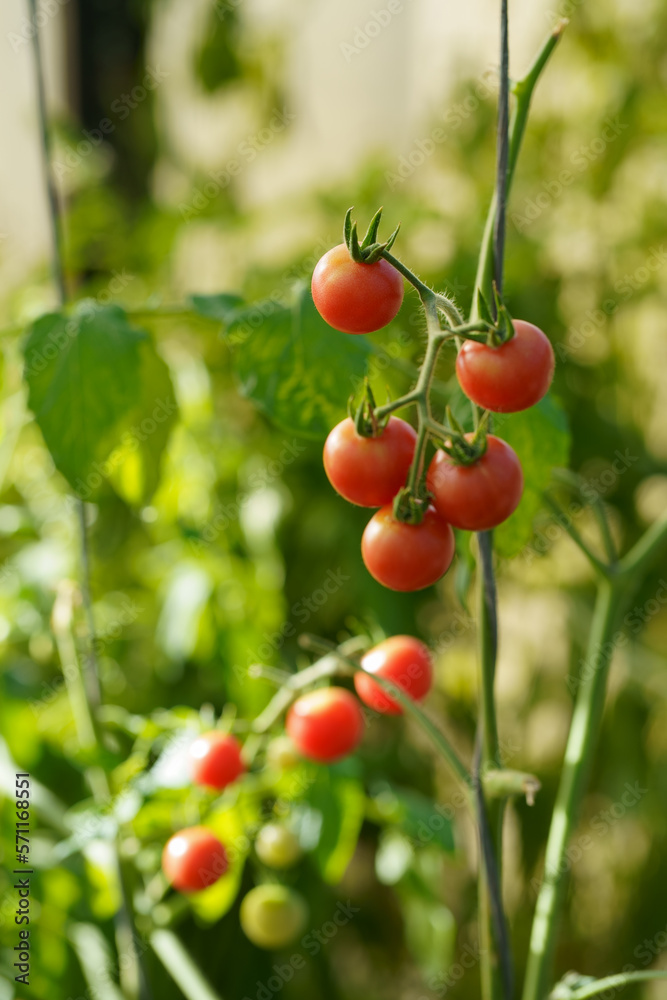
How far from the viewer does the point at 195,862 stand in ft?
1.48

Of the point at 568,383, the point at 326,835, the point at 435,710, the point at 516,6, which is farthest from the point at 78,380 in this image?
the point at 516,6

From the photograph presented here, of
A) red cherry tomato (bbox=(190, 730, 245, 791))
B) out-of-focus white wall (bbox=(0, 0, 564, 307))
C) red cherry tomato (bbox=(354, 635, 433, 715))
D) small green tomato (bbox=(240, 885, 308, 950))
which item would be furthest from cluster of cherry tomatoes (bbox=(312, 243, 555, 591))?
out-of-focus white wall (bbox=(0, 0, 564, 307))

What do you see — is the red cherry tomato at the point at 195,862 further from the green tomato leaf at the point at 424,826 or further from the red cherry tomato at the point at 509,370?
the red cherry tomato at the point at 509,370

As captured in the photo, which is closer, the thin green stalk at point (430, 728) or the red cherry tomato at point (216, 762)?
the thin green stalk at point (430, 728)

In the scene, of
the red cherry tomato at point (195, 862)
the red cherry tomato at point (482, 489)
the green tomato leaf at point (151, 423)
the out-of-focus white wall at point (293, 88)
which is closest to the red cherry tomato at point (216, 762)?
the red cherry tomato at point (195, 862)

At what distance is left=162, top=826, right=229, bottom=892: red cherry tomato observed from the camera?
0.45 metres

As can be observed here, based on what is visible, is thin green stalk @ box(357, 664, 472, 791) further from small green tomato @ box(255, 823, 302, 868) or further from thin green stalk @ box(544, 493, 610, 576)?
small green tomato @ box(255, 823, 302, 868)

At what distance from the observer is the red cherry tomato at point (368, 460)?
271mm

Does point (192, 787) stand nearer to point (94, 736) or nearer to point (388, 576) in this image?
point (94, 736)

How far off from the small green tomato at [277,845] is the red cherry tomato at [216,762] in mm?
76

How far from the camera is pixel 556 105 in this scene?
111 cm

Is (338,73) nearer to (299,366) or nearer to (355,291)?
(299,366)

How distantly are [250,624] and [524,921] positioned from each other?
61cm

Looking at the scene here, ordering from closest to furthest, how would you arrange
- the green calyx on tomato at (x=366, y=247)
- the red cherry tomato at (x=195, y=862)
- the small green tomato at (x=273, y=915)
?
the green calyx on tomato at (x=366, y=247) → the red cherry tomato at (x=195, y=862) → the small green tomato at (x=273, y=915)
